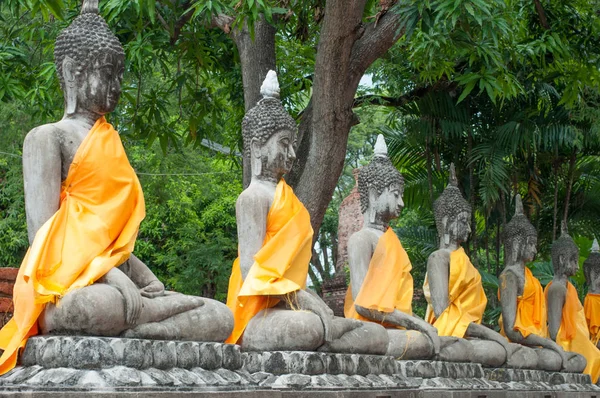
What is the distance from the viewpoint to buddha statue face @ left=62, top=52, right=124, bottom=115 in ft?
18.5

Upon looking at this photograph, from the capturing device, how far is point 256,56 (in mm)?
10203

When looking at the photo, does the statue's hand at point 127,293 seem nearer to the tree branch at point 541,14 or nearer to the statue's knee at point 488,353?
the statue's knee at point 488,353

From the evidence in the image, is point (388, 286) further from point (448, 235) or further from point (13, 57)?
point (13, 57)

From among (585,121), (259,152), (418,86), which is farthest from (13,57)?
(585,121)

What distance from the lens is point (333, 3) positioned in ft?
31.6

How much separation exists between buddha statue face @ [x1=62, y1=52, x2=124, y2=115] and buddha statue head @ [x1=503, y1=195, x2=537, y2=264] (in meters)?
6.97

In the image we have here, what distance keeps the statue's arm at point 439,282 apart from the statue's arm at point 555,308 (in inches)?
116

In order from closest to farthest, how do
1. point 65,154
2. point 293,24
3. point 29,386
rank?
point 29,386
point 65,154
point 293,24

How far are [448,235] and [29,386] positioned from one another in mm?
6300

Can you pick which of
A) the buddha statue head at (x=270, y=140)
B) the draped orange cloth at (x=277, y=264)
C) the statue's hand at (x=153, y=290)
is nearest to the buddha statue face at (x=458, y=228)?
the buddha statue head at (x=270, y=140)

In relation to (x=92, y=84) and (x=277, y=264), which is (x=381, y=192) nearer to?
(x=277, y=264)

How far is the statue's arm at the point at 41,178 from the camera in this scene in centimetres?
536

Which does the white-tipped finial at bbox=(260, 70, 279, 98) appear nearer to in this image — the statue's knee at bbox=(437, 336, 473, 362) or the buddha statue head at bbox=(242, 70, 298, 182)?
the buddha statue head at bbox=(242, 70, 298, 182)

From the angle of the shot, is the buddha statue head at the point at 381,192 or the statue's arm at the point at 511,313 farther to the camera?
the statue's arm at the point at 511,313
